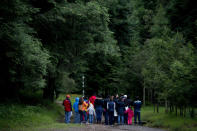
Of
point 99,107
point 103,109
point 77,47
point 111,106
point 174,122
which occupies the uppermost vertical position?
point 77,47

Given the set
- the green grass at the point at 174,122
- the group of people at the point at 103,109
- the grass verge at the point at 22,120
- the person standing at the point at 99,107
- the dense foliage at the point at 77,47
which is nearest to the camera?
the dense foliage at the point at 77,47

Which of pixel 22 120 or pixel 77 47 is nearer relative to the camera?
pixel 22 120

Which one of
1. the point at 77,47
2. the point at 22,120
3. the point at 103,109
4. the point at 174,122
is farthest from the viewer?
the point at 77,47

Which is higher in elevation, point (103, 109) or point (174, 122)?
point (103, 109)

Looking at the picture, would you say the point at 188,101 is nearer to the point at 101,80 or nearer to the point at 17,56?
the point at 17,56

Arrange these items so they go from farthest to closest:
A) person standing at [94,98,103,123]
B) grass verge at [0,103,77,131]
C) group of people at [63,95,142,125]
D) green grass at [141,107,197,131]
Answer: person standing at [94,98,103,123] < group of people at [63,95,142,125] < green grass at [141,107,197,131] < grass verge at [0,103,77,131]

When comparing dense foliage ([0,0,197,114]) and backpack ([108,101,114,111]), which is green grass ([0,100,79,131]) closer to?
dense foliage ([0,0,197,114])

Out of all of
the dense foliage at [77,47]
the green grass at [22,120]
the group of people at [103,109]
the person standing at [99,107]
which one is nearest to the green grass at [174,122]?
the dense foliage at [77,47]

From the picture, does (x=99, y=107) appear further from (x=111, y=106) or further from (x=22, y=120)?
(x=22, y=120)

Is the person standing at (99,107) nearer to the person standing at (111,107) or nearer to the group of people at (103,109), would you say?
the group of people at (103,109)

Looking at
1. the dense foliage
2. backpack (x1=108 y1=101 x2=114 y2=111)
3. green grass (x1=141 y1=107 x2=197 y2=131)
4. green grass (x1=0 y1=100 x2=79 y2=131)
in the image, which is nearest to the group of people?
backpack (x1=108 y1=101 x2=114 y2=111)

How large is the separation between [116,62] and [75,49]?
740 inches

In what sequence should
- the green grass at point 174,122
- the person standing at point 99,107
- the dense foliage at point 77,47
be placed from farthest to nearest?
1. the person standing at point 99,107
2. the green grass at point 174,122
3. the dense foliage at point 77,47

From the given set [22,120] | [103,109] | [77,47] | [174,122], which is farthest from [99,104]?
[22,120]
